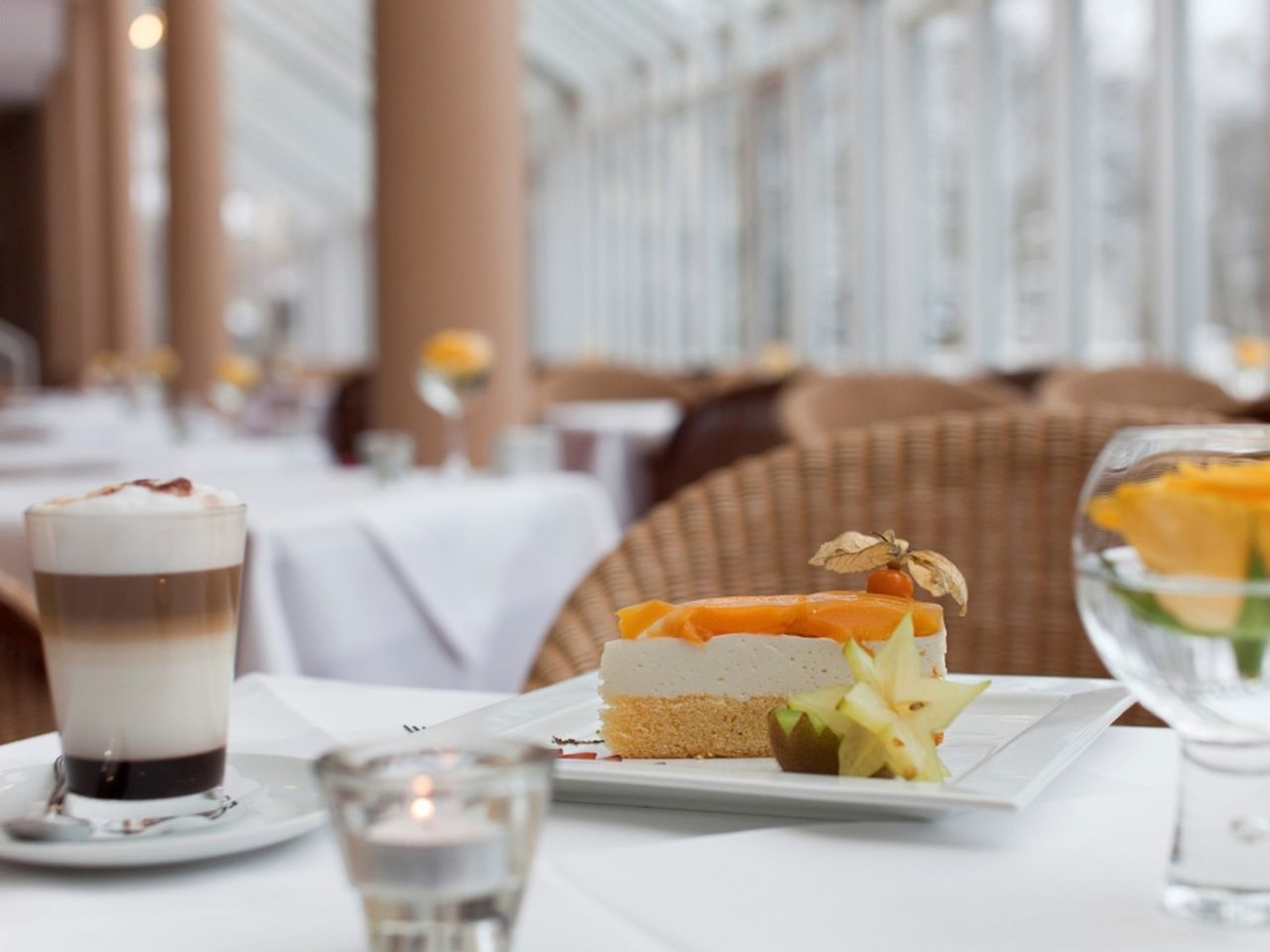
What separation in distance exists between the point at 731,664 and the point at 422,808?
30 centimetres

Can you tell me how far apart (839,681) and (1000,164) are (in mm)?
8175

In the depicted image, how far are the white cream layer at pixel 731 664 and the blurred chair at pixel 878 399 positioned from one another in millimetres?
2136

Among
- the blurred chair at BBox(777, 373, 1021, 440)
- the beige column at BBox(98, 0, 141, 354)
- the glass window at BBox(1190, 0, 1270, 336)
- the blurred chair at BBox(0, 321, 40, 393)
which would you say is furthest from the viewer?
the blurred chair at BBox(0, 321, 40, 393)

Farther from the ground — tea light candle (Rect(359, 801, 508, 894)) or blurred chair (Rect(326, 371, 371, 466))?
blurred chair (Rect(326, 371, 371, 466))

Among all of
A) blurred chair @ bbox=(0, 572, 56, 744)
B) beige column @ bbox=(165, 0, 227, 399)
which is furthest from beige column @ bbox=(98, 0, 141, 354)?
blurred chair @ bbox=(0, 572, 56, 744)

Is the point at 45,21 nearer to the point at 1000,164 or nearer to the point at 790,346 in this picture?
the point at 790,346

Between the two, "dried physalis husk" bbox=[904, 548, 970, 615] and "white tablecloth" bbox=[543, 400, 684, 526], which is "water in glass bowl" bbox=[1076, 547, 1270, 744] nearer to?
"dried physalis husk" bbox=[904, 548, 970, 615]

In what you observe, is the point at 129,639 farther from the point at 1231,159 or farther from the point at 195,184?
the point at 195,184

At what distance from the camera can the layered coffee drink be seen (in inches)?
25.9

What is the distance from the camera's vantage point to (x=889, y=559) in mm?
742

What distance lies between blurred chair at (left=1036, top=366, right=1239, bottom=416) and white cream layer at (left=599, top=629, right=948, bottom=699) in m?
3.16

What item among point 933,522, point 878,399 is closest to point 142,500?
point 933,522

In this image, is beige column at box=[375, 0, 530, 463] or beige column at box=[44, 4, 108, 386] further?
beige column at box=[44, 4, 108, 386]

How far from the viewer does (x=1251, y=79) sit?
6727 mm
